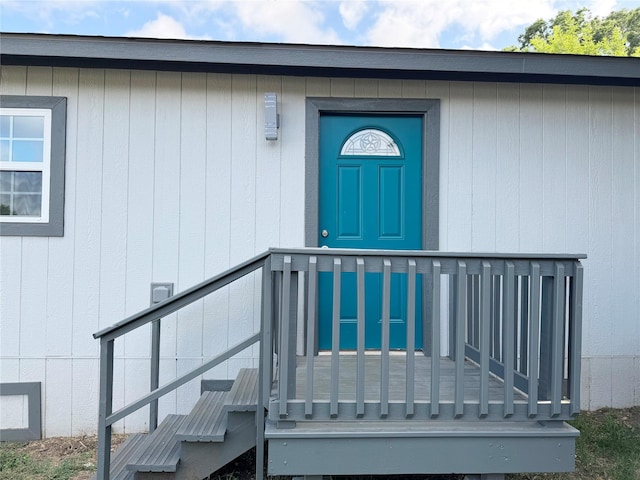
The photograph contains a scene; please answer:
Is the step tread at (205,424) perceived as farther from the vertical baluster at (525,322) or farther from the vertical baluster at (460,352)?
the vertical baluster at (525,322)

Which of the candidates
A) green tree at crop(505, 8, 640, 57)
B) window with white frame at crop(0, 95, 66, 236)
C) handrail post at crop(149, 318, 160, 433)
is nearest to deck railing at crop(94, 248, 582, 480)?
handrail post at crop(149, 318, 160, 433)

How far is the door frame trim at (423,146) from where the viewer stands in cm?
356

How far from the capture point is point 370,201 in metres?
3.65

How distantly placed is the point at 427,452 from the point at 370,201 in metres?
1.94

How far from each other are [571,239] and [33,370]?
4.44 meters

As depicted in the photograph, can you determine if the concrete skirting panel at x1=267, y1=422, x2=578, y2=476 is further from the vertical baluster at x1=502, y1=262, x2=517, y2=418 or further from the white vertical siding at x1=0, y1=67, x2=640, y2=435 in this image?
the white vertical siding at x1=0, y1=67, x2=640, y2=435

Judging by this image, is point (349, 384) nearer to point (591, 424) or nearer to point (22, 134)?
point (591, 424)

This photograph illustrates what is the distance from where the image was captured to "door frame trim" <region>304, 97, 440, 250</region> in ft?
11.7

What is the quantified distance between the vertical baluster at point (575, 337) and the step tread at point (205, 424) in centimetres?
191

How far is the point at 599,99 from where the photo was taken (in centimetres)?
378

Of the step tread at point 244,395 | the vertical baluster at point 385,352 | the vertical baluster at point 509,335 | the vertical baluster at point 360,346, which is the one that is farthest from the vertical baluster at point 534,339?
the step tread at point 244,395

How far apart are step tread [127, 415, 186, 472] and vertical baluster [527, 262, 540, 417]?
1.95 m

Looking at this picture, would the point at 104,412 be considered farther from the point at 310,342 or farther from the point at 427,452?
the point at 427,452

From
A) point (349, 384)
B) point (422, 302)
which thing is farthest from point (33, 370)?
point (422, 302)
